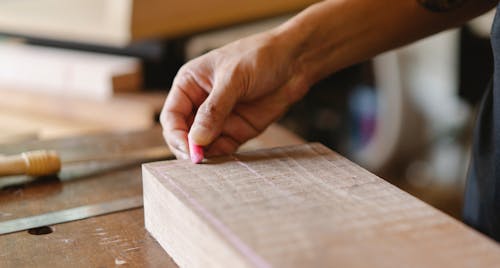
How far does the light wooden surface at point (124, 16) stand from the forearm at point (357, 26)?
0.79 meters

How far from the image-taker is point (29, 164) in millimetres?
1022

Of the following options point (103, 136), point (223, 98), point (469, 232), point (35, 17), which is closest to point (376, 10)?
point (223, 98)

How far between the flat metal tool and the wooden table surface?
13mm

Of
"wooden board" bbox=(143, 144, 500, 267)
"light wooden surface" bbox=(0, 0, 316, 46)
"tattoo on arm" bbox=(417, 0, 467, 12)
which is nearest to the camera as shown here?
"wooden board" bbox=(143, 144, 500, 267)

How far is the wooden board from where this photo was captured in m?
0.59

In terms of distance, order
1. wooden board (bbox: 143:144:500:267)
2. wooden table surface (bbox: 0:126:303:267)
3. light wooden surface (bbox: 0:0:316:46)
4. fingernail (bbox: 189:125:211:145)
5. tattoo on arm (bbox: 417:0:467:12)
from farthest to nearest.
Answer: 1. light wooden surface (bbox: 0:0:316:46)
2. tattoo on arm (bbox: 417:0:467:12)
3. fingernail (bbox: 189:125:211:145)
4. wooden table surface (bbox: 0:126:303:267)
5. wooden board (bbox: 143:144:500:267)

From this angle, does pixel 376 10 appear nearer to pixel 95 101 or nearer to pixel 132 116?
pixel 132 116

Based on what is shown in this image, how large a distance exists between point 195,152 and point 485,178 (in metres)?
0.42

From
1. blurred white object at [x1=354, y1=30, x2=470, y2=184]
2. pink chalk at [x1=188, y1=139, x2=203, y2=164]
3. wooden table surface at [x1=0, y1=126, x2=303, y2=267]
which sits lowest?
blurred white object at [x1=354, y1=30, x2=470, y2=184]

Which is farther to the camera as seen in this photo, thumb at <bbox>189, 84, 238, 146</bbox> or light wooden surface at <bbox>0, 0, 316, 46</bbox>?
light wooden surface at <bbox>0, 0, 316, 46</bbox>

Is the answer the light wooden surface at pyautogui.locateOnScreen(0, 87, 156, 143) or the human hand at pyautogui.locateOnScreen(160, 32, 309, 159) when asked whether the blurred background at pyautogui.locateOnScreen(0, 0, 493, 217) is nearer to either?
the light wooden surface at pyautogui.locateOnScreen(0, 87, 156, 143)

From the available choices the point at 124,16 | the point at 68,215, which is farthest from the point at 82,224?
the point at 124,16

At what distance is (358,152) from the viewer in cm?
263

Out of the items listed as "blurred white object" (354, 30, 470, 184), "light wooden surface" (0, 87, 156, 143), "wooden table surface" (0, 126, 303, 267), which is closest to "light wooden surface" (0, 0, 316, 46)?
"light wooden surface" (0, 87, 156, 143)
